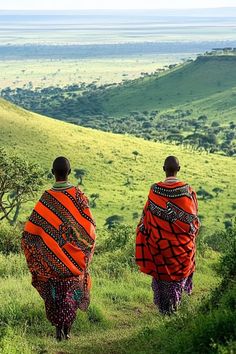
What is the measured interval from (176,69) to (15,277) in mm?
157768

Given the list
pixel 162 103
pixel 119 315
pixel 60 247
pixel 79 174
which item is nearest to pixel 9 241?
pixel 119 315

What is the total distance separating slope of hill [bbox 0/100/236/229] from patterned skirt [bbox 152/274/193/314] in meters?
40.7

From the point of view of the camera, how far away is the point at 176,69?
164 m

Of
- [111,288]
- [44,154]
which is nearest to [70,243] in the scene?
[111,288]

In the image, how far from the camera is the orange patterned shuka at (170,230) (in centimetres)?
701

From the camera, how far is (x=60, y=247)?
661 centimetres

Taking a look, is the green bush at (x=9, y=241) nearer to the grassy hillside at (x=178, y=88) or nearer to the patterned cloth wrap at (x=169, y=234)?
the patterned cloth wrap at (x=169, y=234)

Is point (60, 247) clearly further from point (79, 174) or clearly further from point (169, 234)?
point (79, 174)

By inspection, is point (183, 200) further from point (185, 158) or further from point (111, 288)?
point (185, 158)

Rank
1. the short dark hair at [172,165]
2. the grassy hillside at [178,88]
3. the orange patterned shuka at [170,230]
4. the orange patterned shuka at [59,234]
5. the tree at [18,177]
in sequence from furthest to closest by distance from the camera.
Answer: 1. the grassy hillside at [178,88]
2. the tree at [18,177]
3. the short dark hair at [172,165]
4. the orange patterned shuka at [170,230]
5. the orange patterned shuka at [59,234]

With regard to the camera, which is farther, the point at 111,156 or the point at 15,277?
the point at 111,156

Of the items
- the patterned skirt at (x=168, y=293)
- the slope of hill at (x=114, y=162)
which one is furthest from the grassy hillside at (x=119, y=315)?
the slope of hill at (x=114, y=162)

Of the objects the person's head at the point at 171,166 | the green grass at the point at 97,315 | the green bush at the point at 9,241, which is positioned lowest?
the green bush at the point at 9,241

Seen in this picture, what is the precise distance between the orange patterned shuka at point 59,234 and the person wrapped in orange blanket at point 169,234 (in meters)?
0.82
